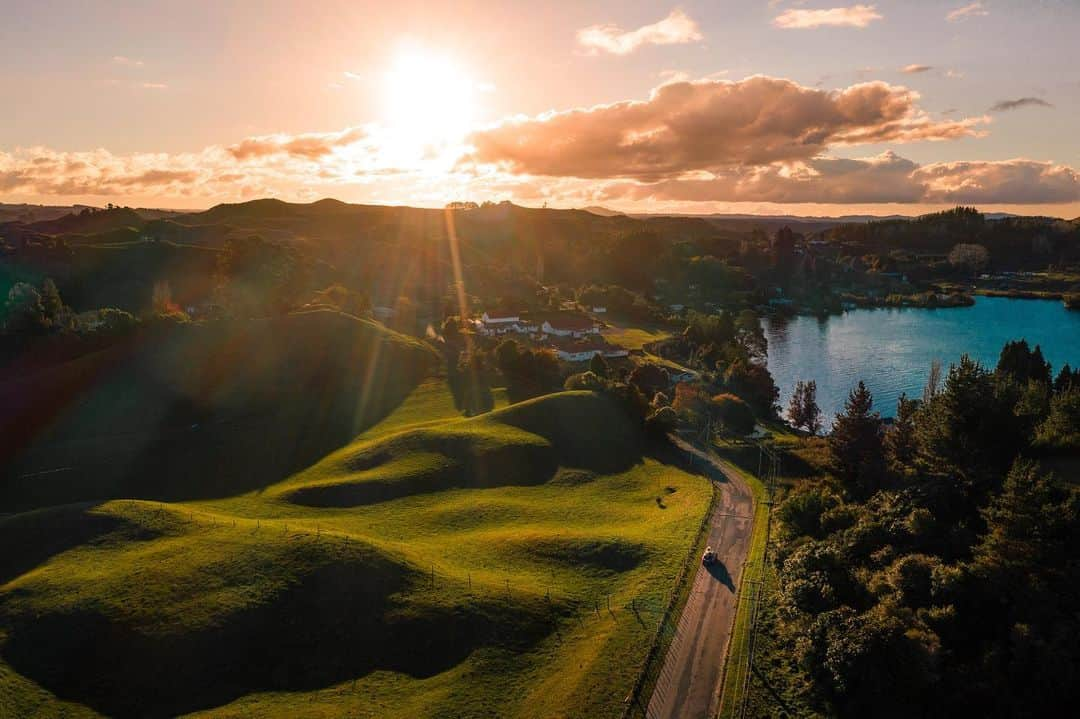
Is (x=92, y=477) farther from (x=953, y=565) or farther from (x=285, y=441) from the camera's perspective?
(x=953, y=565)

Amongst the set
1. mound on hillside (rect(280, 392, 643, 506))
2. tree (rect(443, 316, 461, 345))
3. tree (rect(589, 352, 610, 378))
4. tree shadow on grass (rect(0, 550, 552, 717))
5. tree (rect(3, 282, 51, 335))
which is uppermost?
tree (rect(3, 282, 51, 335))

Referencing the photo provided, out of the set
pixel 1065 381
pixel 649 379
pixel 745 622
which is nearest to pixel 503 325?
pixel 649 379

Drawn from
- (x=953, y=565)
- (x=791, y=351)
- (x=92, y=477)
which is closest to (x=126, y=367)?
(x=92, y=477)

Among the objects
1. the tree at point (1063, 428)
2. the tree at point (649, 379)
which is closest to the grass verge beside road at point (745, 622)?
the tree at point (1063, 428)

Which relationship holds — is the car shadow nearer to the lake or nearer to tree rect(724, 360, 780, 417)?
tree rect(724, 360, 780, 417)

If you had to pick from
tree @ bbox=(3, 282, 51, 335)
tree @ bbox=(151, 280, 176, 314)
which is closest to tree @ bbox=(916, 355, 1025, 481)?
tree @ bbox=(151, 280, 176, 314)

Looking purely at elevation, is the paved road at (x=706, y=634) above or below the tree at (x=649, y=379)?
below

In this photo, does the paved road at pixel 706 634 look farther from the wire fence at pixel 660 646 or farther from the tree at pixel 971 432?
the tree at pixel 971 432
